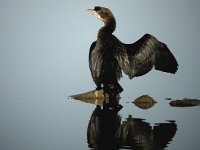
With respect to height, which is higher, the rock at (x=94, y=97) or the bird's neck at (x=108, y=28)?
the bird's neck at (x=108, y=28)

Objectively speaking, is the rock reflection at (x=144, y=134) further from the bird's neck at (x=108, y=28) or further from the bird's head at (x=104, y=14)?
the bird's head at (x=104, y=14)

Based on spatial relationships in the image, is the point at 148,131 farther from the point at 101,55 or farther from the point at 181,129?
the point at 101,55

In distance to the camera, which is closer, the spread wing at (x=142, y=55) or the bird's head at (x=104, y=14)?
the spread wing at (x=142, y=55)

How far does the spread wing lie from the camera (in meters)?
13.6

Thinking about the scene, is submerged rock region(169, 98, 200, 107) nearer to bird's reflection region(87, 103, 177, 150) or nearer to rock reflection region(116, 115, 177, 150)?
bird's reflection region(87, 103, 177, 150)

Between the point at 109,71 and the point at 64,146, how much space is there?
21.4 feet

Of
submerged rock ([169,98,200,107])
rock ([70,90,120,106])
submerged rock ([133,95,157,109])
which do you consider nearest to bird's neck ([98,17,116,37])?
rock ([70,90,120,106])

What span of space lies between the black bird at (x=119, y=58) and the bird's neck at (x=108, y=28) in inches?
1.2

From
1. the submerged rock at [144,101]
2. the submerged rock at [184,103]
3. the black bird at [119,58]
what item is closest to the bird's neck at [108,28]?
the black bird at [119,58]

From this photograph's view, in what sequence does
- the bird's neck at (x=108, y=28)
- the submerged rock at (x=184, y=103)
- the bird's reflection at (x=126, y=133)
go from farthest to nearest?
1. the bird's neck at (x=108, y=28)
2. the submerged rock at (x=184, y=103)
3. the bird's reflection at (x=126, y=133)

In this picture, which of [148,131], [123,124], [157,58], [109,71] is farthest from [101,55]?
[148,131]

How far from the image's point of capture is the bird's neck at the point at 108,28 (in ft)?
46.4

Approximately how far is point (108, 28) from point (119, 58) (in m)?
1.40

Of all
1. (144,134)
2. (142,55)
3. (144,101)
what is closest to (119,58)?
(142,55)
